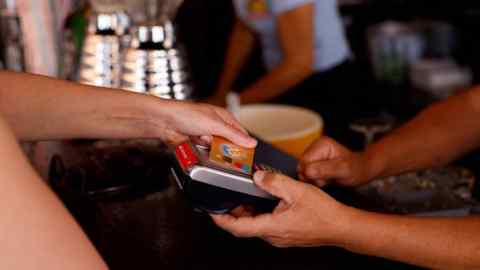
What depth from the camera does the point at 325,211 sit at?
832 mm

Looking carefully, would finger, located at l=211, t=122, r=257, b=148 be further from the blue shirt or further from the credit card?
the blue shirt

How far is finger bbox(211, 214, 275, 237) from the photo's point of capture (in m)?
0.82

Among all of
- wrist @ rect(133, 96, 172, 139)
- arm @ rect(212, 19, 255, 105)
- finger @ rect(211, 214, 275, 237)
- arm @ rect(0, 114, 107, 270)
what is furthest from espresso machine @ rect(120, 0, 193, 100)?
arm @ rect(212, 19, 255, 105)

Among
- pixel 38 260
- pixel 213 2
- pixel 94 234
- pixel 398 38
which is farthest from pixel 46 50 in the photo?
pixel 398 38

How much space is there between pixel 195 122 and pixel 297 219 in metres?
0.23

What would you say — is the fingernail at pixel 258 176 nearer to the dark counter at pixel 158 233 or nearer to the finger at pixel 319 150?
the dark counter at pixel 158 233

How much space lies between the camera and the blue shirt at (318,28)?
1.87 meters

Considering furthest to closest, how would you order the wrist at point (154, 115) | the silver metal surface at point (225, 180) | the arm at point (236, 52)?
the arm at point (236, 52)
the wrist at point (154, 115)
the silver metal surface at point (225, 180)

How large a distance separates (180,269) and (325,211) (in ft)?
0.66

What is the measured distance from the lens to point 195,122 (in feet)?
3.16

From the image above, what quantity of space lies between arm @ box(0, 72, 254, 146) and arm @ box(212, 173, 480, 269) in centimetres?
11

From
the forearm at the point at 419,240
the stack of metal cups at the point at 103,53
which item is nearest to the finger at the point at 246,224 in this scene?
the forearm at the point at 419,240

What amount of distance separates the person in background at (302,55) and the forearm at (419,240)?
34.2 inches

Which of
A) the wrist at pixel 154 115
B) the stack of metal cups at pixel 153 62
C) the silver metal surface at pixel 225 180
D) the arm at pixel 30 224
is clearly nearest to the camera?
the arm at pixel 30 224
